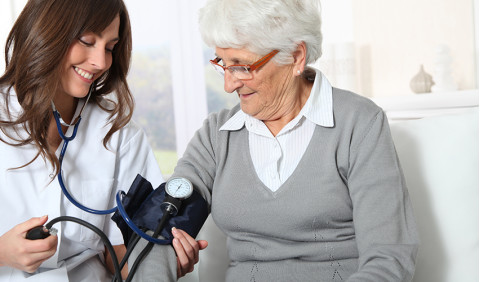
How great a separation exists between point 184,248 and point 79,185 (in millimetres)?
402

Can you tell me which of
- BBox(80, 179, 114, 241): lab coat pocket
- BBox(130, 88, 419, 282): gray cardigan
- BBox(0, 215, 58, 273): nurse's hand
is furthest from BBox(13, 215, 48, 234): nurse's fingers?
BBox(130, 88, 419, 282): gray cardigan

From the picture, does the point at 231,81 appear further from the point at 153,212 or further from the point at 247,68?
the point at 153,212

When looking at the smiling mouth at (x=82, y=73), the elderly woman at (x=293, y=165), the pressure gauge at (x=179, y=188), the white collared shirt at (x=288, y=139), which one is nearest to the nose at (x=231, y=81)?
the elderly woman at (x=293, y=165)

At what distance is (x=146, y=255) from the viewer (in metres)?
1.38

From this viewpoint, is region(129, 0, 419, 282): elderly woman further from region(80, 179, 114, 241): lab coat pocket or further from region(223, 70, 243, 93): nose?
region(80, 179, 114, 241): lab coat pocket

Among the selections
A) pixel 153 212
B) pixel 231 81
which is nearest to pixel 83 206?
pixel 153 212

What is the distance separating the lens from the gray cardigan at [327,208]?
4.20 ft

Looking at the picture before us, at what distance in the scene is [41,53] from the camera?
1424 millimetres

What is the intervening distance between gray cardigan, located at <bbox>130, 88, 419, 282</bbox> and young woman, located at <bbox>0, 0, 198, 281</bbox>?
18cm

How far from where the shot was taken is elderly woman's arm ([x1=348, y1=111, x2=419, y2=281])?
1.24 metres

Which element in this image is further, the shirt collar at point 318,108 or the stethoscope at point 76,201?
the shirt collar at point 318,108

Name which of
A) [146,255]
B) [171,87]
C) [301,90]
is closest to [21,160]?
[146,255]

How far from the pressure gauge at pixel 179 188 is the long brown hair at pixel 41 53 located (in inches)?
13.5

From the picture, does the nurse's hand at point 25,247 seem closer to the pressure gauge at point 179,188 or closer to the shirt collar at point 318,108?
the pressure gauge at point 179,188
